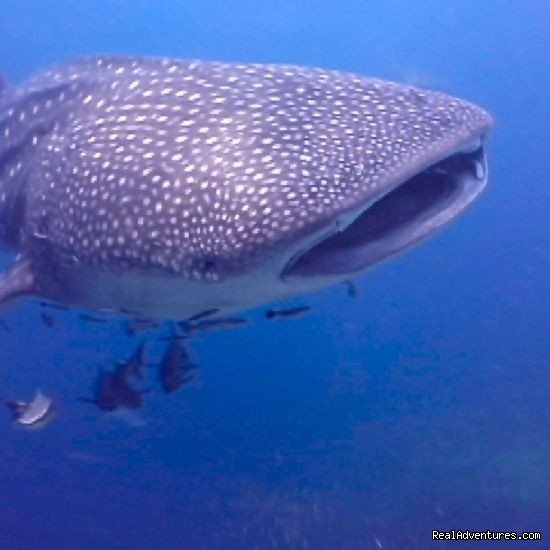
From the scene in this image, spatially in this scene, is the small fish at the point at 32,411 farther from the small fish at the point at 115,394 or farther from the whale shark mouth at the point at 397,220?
the whale shark mouth at the point at 397,220

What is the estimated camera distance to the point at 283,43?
66.9 m

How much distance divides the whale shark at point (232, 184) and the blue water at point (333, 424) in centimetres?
93

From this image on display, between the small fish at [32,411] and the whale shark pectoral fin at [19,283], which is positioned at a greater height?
the whale shark pectoral fin at [19,283]

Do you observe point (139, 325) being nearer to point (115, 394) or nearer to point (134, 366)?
point (115, 394)

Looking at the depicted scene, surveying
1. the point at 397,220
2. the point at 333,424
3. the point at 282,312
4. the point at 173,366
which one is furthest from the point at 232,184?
the point at 333,424

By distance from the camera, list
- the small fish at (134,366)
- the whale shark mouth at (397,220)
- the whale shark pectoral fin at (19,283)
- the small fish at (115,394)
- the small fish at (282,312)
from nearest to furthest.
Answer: the whale shark mouth at (397,220), the whale shark pectoral fin at (19,283), the small fish at (282,312), the small fish at (115,394), the small fish at (134,366)

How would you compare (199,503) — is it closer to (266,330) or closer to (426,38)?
(266,330)

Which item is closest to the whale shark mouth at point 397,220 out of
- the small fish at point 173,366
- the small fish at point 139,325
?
the small fish at point 139,325

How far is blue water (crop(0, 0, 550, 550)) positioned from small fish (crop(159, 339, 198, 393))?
4.02 feet

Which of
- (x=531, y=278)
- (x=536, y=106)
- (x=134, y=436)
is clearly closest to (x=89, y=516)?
(x=134, y=436)

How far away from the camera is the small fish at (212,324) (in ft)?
17.6

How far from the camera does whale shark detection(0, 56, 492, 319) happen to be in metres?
3.71

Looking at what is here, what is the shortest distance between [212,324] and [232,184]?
1791 mm

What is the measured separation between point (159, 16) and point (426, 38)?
23.7 meters
